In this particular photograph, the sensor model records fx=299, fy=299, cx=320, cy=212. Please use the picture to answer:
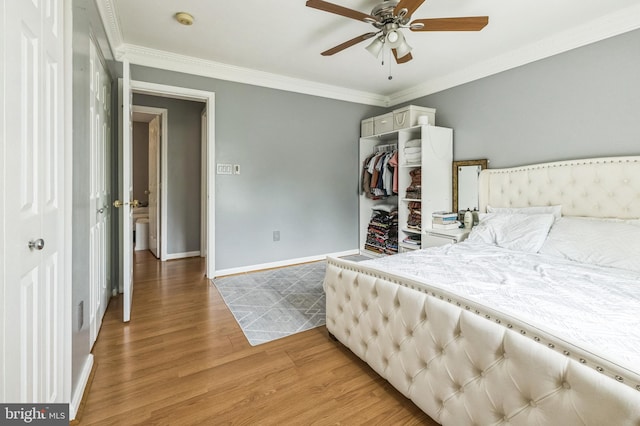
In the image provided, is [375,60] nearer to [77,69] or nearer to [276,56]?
[276,56]

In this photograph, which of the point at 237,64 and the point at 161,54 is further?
the point at 237,64

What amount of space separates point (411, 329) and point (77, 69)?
84.3 inches

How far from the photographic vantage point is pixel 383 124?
414 cm

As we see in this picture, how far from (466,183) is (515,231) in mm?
1141

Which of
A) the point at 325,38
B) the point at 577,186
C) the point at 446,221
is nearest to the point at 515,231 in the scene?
the point at 577,186

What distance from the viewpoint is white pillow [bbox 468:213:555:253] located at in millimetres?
2420

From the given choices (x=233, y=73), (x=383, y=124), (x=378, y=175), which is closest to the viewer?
(x=233, y=73)

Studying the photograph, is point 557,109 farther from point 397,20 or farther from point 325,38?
point 325,38

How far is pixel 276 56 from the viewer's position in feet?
10.6

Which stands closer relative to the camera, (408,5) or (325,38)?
(408,5)

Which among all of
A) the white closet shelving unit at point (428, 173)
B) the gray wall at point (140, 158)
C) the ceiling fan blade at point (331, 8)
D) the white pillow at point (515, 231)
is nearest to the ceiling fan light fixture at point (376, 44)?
the ceiling fan blade at point (331, 8)
